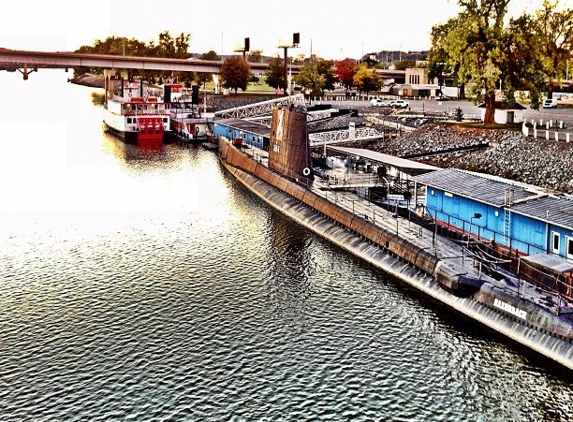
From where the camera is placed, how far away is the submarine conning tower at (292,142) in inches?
2082

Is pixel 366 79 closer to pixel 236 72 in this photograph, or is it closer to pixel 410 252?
pixel 236 72

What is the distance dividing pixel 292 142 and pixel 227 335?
85.6 ft

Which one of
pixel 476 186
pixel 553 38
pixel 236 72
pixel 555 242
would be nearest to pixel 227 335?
pixel 555 242

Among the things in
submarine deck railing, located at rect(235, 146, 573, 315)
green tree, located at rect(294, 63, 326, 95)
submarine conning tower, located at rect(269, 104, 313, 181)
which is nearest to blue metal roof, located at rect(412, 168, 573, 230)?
submarine deck railing, located at rect(235, 146, 573, 315)

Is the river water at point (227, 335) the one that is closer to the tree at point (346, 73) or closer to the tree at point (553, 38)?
the tree at point (553, 38)

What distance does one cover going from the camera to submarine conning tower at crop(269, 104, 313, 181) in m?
52.9

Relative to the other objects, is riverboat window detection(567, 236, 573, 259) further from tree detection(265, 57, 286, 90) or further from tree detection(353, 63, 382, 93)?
tree detection(265, 57, 286, 90)

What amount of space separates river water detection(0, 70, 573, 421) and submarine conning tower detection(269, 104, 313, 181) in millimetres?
5128

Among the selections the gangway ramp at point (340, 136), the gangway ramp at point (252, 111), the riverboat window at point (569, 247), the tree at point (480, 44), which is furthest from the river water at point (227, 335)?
the gangway ramp at point (252, 111)

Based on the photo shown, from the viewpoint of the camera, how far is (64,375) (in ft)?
86.6

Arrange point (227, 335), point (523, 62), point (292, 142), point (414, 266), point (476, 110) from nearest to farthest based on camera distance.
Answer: point (227, 335) < point (414, 266) < point (292, 142) < point (523, 62) < point (476, 110)

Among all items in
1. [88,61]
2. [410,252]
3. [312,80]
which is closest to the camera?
[410,252]

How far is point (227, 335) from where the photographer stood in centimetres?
3014

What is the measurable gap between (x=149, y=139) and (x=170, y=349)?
240 ft
